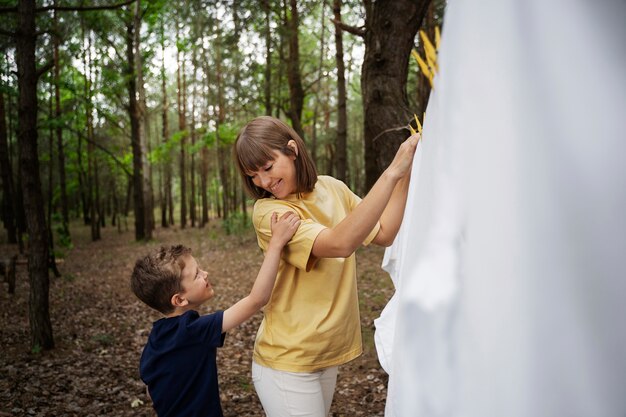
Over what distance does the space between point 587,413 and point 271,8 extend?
36.6 feet

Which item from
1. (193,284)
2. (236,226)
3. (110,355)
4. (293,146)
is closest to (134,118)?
(236,226)

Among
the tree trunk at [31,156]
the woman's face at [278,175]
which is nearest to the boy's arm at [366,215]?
the woman's face at [278,175]

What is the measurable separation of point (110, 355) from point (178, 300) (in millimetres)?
Result: 4562

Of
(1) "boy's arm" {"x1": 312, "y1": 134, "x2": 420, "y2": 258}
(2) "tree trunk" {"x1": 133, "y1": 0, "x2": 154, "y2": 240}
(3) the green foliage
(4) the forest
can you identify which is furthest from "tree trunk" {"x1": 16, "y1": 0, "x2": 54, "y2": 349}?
(3) the green foliage

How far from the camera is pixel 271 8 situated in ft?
34.6

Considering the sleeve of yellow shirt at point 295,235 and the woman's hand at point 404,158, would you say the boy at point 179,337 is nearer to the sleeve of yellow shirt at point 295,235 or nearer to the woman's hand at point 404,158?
the sleeve of yellow shirt at point 295,235

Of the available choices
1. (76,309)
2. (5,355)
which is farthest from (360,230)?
(76,309)

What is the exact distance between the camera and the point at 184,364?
72.4 inches

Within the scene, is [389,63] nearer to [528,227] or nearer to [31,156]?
[528,227]

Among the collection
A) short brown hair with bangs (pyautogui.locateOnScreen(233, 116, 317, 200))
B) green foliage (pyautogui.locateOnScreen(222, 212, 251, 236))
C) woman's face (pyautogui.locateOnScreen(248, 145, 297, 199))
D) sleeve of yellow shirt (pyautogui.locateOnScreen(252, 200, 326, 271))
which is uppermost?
short brown hair with bangs (pyautogui.locateOnScreen(233, 116, 317, 200))

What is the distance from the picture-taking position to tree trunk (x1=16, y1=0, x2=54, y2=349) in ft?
16.5

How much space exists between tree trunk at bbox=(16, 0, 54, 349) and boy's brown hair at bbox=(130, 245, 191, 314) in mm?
4074

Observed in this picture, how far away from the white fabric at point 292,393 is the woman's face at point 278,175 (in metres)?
0.70

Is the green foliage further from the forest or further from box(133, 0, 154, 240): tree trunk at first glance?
box(133, 0, 154, 240): tree trunk
